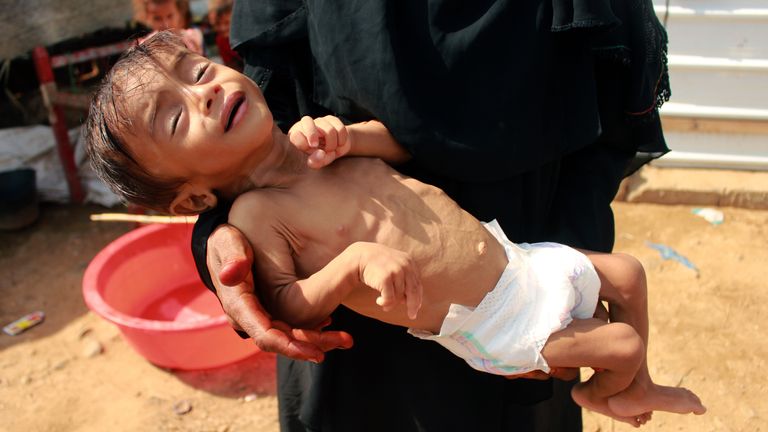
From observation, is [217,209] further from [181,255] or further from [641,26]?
[181,255]

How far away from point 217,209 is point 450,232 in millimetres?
532

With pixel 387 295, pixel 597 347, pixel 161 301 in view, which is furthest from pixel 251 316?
pixel 161 301

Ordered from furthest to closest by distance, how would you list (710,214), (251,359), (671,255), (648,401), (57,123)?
(57,123) < (710,214) < (671,255) < (251,359) < (648,401)

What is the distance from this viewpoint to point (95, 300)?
3346mm

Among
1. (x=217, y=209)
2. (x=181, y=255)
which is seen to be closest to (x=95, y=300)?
(x=181, y=255)

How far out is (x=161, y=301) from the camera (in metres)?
4.13

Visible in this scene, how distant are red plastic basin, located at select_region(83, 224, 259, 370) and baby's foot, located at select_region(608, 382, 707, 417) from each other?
6.51 ft

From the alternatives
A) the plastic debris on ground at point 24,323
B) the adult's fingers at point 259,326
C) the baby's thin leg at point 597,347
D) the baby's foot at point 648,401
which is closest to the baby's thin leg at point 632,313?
the baby's foot at point 648,401

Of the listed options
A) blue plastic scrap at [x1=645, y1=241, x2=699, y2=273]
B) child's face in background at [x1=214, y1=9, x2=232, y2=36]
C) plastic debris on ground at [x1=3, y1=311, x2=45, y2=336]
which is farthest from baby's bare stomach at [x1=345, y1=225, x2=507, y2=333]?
child's face in background at [x1=214, y1=9, x2=232, y2=36]

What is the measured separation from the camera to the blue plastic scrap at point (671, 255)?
4.02 m

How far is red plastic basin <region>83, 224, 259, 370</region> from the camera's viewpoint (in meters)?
3.28

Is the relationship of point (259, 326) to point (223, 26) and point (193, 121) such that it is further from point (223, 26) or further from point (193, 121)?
point (223, 26)

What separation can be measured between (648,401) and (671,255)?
101 inches

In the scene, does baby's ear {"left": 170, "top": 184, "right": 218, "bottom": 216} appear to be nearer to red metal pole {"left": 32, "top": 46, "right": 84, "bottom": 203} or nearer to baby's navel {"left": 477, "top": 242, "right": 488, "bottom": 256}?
baby's navel {"left": 477, "top": 242, "right": 488, "bottom": 256}
